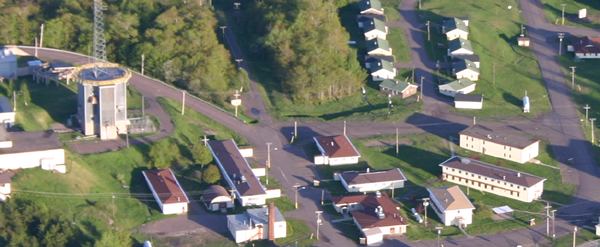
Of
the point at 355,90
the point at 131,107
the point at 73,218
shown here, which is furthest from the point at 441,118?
the point at 73,218

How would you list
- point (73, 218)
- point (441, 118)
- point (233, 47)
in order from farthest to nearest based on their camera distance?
point (233, 47) < point (441, 118) < point (73, 218)

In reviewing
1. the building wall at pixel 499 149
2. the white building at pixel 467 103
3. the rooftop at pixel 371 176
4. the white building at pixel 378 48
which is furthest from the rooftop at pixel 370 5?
the rooftop at pixel 371 176

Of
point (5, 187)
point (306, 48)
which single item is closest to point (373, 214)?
point (5, 187)

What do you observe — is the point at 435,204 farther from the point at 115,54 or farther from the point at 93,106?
the point at 115,54

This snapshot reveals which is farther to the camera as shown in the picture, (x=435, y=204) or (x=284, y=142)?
(x=284, y=142)

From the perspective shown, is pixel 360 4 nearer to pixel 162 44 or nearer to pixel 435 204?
pixel 162 44

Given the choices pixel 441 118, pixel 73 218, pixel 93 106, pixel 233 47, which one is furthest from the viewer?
pixel 233 47

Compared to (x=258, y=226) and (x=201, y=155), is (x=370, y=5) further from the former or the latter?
(x=258, y=226)
